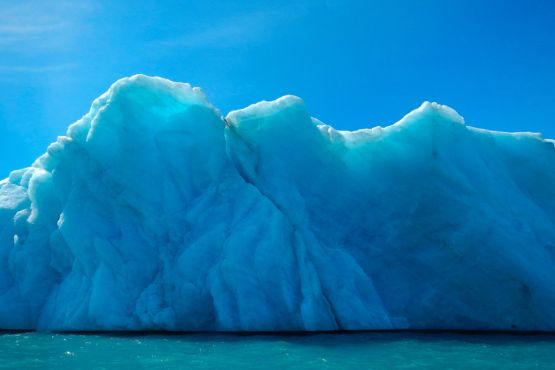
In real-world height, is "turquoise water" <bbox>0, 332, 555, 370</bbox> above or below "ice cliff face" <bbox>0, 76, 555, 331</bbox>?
below

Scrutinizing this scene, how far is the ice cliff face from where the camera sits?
8.95 m

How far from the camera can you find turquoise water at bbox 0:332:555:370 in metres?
5.88

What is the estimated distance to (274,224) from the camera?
915 cm

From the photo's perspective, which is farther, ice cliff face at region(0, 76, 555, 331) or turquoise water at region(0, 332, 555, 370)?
ice cliff face at region(0, 76, 555, 331)

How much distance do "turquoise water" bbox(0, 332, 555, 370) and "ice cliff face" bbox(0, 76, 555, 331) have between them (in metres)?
0.84

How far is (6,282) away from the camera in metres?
10.8

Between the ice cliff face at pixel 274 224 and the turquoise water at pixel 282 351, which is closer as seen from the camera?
the turquoise water at pixel 282 351

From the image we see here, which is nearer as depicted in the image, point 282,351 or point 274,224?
point 282,351

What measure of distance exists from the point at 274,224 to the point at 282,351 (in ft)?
9.69

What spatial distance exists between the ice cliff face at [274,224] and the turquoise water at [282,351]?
2.75 feet

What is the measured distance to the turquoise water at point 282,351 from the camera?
19.3ft

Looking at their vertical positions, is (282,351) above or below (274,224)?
below

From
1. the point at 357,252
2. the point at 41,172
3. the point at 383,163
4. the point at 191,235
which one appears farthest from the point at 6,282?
the point at 383,163

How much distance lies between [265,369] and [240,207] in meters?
4.50
